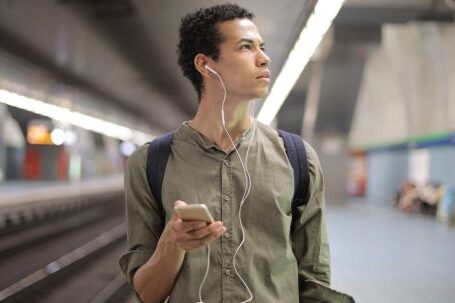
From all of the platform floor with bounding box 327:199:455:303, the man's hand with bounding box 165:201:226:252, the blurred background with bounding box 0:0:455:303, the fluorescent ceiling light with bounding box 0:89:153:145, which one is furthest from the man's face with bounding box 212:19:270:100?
the fluorescent ceiling light with bounding box 0:89:153:145

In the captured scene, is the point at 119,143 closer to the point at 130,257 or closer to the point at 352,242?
the point at 352,242

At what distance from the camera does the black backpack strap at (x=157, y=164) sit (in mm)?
1736

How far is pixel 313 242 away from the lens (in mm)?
1748

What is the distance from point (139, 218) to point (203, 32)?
671mm

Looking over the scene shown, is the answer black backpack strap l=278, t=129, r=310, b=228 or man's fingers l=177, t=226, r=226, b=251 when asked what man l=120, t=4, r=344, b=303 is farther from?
man's fingers l=177, t=226, r=226, b=251

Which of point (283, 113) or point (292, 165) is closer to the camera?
point (292, 165)

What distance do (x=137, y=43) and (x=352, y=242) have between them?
18.7 feet

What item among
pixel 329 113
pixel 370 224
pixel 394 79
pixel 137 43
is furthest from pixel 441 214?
pixel 137 43

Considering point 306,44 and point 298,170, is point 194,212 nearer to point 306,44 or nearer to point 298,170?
point 298,170

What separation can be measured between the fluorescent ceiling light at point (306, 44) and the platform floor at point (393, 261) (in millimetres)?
2523

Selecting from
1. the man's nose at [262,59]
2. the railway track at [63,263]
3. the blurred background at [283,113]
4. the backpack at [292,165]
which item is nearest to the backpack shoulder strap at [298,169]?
the backpack at [292,165]

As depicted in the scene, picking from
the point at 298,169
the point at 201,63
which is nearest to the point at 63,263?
the point at 201,63

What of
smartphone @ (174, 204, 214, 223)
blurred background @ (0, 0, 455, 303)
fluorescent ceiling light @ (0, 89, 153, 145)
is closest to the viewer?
smartphone @ (174, 204, 214, 223)

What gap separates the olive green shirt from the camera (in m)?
1.66
